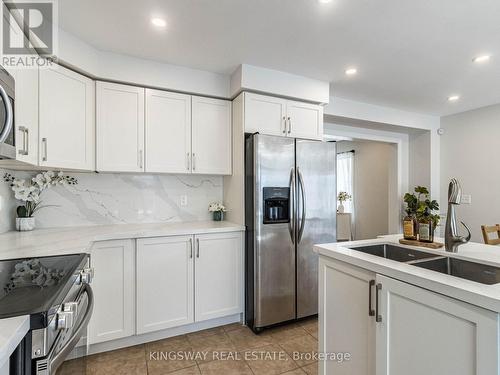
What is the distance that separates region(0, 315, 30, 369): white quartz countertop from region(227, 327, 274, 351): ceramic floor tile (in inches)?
71.0

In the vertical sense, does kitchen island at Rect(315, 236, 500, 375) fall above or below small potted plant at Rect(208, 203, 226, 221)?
below

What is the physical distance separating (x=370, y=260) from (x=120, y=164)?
2.16 metres

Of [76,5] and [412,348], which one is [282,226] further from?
[76,5]

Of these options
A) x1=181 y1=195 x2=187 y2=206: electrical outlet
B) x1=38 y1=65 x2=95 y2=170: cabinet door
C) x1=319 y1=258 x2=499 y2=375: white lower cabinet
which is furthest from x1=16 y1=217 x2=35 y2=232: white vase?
x1=319 y1=258 x2=499 y2=375: white lower cabinet

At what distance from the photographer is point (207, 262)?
2.41m

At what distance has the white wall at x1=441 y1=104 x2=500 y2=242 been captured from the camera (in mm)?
3609

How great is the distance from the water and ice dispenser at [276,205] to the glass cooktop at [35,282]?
1.48 m

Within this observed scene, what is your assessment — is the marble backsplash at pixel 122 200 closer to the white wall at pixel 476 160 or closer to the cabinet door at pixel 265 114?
the cabinet door at pixel 265 114

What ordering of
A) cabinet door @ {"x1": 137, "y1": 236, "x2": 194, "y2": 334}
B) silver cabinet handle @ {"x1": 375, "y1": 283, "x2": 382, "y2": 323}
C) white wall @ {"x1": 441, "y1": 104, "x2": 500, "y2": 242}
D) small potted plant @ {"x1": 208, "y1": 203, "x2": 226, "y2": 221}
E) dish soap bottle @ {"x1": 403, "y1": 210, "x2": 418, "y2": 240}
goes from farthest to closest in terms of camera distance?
white wall @ {"x1": 441, "y1": 104, "x2": 500, "y2": 242}, small potted plant @ {"x1": 208, "y1": 203, "x2": 226, "y2": 221}, cabinet door @ {"x1": 137, "y1": 236, "x2": 194, "y2": 334}, dish soap bottle @ {"x1": 403, "y1": 210, "x2": 418, "y2": 240}, silver cabinet handle @ {"x1": 375, "y1": 283, "x2": 382, "y2": 323}

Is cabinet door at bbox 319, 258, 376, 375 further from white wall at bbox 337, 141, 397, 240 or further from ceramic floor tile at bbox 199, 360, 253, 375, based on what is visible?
white wall at bbox 337, 141, 397, 240

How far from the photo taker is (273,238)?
246cm

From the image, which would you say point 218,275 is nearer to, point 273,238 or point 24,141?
point 273,238

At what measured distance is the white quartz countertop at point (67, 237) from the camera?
59.8 inches

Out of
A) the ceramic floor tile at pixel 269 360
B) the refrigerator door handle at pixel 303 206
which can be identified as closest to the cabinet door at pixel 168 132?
the refrigerator door handle at pixel 303 206
